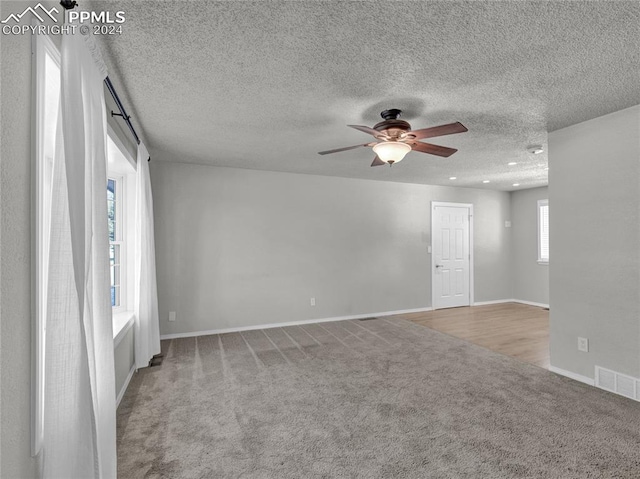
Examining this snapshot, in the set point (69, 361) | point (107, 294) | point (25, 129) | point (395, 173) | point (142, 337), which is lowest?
point (142, 337)

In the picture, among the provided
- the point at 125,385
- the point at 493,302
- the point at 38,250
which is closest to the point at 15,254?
the point at 38,250

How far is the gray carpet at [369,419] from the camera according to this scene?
1963 millimetres

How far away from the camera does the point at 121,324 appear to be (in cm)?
306

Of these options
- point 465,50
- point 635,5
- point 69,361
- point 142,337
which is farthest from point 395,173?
point 69,361

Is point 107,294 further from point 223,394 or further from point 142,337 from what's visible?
point 142,337

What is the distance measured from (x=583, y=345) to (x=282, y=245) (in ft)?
12.6

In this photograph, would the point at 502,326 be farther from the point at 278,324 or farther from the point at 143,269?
the point at 143,269

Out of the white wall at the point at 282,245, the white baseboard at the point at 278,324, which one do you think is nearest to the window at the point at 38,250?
the white wall at the point at 282,245

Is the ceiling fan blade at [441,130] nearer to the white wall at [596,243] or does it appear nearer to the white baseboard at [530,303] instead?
the white wall at [596,243]

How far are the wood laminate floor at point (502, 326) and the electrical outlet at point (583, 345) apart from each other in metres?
0.44

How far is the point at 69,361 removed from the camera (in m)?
1.26

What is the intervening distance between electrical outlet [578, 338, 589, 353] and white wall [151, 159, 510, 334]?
3.10m

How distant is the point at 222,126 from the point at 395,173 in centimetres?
306

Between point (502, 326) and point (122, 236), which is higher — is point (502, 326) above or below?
below
